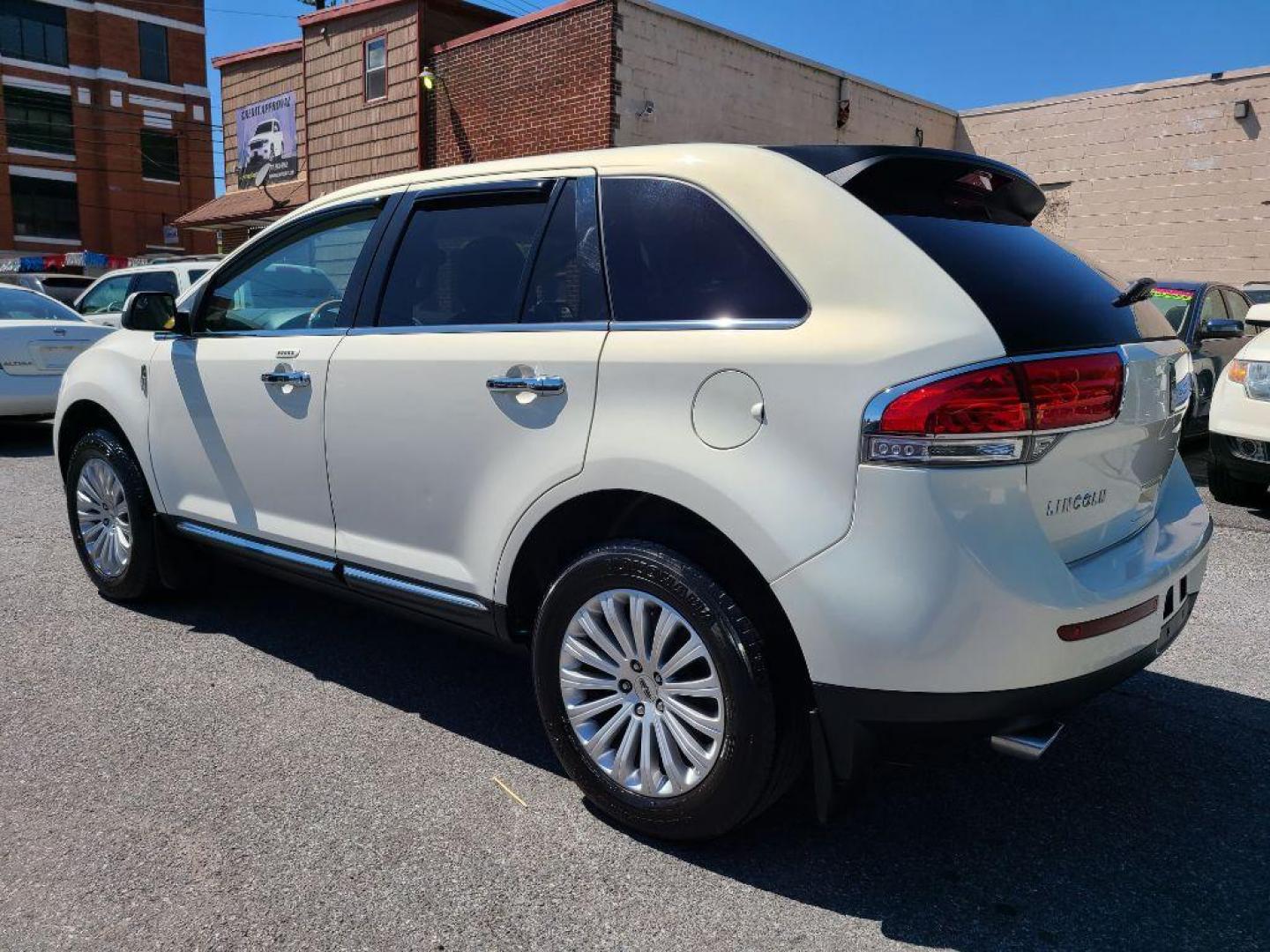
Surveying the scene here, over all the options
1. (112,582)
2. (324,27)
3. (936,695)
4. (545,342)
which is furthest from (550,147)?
(936,695)

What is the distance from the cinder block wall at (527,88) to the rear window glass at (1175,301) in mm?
7358

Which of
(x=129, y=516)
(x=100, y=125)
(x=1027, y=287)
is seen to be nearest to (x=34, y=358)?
(x=129, y=516)

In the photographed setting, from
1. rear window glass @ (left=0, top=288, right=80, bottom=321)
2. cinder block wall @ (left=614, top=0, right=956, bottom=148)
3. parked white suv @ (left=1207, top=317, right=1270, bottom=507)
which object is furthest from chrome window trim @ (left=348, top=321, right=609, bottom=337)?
cinder block wall @ (left=614, top=0, right=956, bottom=148)

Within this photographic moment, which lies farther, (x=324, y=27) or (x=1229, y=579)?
(x=324, y=27)

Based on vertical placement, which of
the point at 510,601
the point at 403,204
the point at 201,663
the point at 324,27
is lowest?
the point at 201,663

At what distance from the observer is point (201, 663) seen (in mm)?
3977

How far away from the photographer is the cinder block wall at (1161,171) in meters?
15.4

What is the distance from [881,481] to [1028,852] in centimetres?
122

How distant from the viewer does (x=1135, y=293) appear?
9.16 ft

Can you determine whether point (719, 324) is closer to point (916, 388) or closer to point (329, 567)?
point (916, 388)

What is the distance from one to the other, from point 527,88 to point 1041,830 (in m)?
14.1

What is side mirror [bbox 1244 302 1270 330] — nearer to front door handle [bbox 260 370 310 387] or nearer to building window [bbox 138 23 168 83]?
front door handle [bbox 260 370 310 387]

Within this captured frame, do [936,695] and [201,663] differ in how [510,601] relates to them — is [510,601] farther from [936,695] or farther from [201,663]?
[201,663]

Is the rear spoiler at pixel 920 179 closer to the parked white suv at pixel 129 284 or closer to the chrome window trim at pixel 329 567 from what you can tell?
the chrome window trim at pixel 329 567
